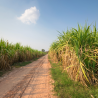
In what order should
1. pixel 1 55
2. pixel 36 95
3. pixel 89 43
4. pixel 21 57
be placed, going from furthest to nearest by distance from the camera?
pixel 21 57
pixel 1 55
pixel 89 43
pixel 36 95

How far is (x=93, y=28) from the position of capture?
10.6 ft

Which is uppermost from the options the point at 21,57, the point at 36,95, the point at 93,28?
the point at 93,28

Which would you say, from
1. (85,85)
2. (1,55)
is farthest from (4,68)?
(85,85)

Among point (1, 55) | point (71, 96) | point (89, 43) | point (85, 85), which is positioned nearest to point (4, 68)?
point (1, 55)

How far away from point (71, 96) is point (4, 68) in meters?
5.44

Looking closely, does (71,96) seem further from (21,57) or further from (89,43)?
(21,57)

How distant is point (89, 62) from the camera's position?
2883 millimetres

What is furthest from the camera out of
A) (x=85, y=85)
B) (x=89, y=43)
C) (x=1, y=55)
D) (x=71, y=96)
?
(x=1, y=55)

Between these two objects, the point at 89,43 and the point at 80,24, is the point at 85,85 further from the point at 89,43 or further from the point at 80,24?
the point at 80,24

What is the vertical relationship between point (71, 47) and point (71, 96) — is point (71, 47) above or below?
above

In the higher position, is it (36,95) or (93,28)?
(93,28)

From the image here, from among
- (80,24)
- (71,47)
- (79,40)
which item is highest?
(80,24)

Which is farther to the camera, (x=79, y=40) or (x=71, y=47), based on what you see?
(x=71, y=47)

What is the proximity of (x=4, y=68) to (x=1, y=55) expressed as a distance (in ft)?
3.60
